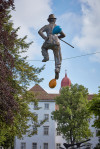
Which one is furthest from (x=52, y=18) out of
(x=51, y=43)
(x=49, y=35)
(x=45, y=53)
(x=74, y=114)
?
(x=74, y=114)

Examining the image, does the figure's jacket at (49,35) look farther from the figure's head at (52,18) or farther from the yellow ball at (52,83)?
the yellow ball at (52,83)

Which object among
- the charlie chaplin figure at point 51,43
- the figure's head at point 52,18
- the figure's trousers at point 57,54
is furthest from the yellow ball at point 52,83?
the figure's head at point 52,18

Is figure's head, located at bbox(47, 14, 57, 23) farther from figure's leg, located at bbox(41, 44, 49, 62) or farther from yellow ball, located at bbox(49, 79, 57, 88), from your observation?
yellow ball, located at bbox(49, 79, 57, 88)

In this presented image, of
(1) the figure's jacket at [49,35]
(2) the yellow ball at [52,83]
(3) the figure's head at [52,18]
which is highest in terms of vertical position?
(3) the figure's head at [52,18]

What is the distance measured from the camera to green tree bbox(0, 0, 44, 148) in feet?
39.6

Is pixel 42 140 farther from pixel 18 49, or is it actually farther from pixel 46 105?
pixel 18 49

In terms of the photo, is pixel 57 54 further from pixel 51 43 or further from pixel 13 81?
pixel 13 81

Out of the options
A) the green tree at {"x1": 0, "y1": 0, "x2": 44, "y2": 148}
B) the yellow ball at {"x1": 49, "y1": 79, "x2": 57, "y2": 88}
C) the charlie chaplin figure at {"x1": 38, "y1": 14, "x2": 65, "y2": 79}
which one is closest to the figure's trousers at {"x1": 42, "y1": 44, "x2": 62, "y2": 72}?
the charlie chaplin figure at {"x1": 38, "y1": 14, "x2": 65, "y2": 79}

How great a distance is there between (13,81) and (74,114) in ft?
62.5

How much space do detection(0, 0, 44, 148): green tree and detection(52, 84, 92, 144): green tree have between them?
628 inches

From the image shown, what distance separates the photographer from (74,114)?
32.9 m

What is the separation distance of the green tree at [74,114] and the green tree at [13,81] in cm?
1596

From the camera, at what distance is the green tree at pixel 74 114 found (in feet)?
104

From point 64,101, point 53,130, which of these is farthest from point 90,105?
point 53,130
